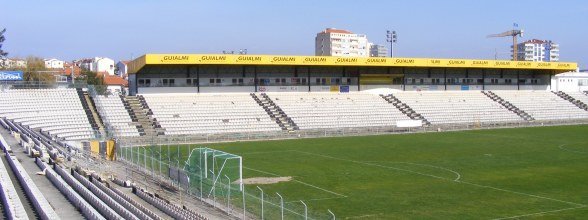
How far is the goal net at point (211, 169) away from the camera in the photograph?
20773 millimetres

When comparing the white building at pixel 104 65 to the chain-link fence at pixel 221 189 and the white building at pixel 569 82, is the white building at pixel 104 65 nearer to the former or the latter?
the white building at pixel 569 82

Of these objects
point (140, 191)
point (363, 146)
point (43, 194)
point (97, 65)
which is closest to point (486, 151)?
point (363, 146)

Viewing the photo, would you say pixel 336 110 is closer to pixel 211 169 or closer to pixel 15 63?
pixel 211 169

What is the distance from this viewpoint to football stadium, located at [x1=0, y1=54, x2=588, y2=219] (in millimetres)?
19562

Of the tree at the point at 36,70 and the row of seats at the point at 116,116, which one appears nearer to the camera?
the row of seats at the point at 116,116

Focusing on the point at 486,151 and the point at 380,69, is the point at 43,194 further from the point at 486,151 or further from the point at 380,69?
the point at 380,69

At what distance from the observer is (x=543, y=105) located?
6956 cm

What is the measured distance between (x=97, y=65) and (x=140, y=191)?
536ft

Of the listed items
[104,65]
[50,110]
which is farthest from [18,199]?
[104,65]

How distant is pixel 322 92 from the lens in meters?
64.3

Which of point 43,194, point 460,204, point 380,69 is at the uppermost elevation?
point 380,69

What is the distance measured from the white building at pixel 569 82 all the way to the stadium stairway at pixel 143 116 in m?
50.7

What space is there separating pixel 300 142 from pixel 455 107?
2464 centimetres

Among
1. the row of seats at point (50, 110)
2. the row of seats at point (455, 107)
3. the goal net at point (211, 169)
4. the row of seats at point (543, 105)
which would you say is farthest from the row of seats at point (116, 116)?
the row of seats at point (543, 105)
